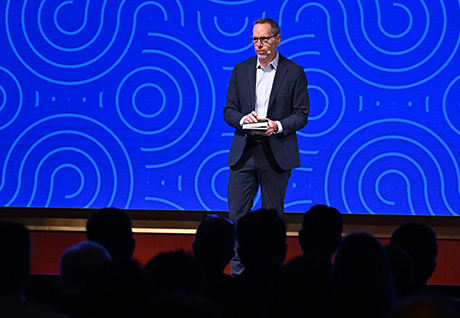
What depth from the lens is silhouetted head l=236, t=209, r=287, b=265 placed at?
2203 millimetres

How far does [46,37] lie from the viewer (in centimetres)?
466

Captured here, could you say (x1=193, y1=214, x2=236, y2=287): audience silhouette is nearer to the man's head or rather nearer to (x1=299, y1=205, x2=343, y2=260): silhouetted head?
(x1=299, y1=205, x2=343, y2=260): silhouetted head

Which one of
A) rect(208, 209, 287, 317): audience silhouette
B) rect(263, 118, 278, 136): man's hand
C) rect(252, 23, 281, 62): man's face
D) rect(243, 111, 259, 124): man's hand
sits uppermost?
rect(252, 23, 281, 62): man's face

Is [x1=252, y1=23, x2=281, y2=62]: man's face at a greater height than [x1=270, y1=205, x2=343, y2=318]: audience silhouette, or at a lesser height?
greater

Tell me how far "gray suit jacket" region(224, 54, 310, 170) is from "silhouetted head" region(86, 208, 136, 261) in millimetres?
1298

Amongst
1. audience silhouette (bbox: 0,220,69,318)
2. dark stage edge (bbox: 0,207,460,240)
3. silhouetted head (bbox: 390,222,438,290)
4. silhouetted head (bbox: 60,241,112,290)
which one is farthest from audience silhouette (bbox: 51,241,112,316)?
dark stage edge (bbox: 0,207,460,240)

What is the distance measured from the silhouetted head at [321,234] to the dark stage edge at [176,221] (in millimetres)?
1762

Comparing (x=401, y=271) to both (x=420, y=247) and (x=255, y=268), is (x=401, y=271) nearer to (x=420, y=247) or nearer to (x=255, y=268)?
(x=420, y=247)

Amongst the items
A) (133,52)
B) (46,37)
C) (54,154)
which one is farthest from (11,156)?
(133,52)

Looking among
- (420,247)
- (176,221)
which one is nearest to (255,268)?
(420,247)

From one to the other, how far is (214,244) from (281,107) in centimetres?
156

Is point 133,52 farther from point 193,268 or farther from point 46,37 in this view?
point 193,268

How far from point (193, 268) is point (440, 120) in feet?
11.2

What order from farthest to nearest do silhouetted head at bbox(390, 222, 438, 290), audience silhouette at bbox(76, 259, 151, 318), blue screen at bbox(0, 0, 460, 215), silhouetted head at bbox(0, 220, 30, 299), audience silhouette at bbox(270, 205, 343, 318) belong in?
1. blue screen at bbox(0, 0, 460, 215)
2. silhouetted head at bbox(390, 222, 438, 290)
3. silhouetted head at bbox(0, 220, 30, 299)
4. audience silhouette at bbox(270, 205, 343, 318)
5. audience silhouette at bbox(76, 259, 151, 318)
